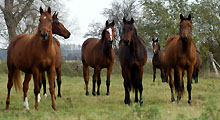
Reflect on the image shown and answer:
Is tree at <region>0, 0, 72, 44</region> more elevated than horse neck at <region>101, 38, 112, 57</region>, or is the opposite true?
tree at <region>0, 0, 72, 44</region>

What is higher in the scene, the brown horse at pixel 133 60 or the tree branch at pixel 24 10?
the tree branch at pixel 24 10

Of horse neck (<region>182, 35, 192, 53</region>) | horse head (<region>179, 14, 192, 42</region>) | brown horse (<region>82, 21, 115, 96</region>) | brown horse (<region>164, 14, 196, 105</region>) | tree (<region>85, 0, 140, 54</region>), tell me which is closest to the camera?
horse head (<region>179, 14, 192, 42</region>)

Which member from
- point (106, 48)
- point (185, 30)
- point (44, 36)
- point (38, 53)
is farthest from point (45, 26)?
point (106, 48)

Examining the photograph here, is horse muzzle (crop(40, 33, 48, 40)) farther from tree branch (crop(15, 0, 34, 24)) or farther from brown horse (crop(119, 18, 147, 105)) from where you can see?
tree branch (crop(15, 0, 34, 24))

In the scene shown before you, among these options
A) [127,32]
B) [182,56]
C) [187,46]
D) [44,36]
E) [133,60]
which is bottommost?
[133,60]

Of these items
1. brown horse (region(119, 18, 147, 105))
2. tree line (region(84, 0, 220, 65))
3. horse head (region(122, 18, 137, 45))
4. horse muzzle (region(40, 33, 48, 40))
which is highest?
tree line (region(84, 0, 220, 65))

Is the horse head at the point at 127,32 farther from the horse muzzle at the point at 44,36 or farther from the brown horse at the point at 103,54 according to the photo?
the brown horse at the point at 103,54

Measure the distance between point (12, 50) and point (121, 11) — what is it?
4285cm

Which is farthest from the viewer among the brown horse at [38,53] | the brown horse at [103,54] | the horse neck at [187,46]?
the brown horse at [103,54]

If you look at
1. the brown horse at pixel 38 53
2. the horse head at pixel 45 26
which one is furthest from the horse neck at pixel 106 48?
the horse head at pixel 45 26

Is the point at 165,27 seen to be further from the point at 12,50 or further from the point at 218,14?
the point at 12,50

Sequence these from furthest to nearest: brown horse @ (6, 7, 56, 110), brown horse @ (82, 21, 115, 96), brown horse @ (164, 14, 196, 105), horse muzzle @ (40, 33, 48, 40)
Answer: brown horse @ (82, 21, 115, 96)
brown horse @ (164, 14, 196, 105)
brown horse @ (6, 7, 56, 110)
horse muzzle @ (40, 33, 48, 40)

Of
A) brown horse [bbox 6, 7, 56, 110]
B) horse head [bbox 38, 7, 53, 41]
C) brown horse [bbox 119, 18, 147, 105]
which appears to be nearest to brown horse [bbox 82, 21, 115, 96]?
brown horse [bbox 119, 18, 147, 105]

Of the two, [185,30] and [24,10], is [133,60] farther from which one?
[24,10]
